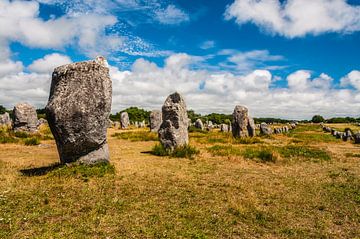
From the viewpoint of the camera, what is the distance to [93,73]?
1123 cm

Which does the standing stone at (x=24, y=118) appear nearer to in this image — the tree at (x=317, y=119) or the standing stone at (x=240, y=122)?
the standing stone at (x=240, y=122)

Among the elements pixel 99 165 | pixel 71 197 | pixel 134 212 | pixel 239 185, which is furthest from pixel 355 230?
pixel 99 165

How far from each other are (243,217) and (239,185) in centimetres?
296

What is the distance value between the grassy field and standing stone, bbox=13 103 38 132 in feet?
48.6

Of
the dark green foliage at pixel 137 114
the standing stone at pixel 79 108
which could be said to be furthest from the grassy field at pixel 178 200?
the dark green foliage at pixel 137 114

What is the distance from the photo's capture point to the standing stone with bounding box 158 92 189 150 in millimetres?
17281

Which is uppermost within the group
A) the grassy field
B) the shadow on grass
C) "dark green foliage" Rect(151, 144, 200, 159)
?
"dark green foliage" Rect(151, 144, 200, 159)

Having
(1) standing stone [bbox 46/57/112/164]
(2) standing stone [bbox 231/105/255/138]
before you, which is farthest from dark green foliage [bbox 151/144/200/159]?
(2) standing stone [bbox 231/105/255/138]

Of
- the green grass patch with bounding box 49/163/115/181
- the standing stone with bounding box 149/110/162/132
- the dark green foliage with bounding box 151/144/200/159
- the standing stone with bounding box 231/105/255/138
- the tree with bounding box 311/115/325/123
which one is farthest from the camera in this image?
the tree with bounding box 311/115/325/123

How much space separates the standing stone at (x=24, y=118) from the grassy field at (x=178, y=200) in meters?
14.8

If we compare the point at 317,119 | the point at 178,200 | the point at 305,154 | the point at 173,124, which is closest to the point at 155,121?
the point at 173,124

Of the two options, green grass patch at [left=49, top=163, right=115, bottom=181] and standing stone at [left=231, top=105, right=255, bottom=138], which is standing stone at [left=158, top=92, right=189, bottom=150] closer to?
green grass patch at [left=49, top=163, right=115, bottom=181]

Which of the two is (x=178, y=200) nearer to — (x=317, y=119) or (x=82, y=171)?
(x=82, y=171)

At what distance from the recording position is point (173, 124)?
17484mm
